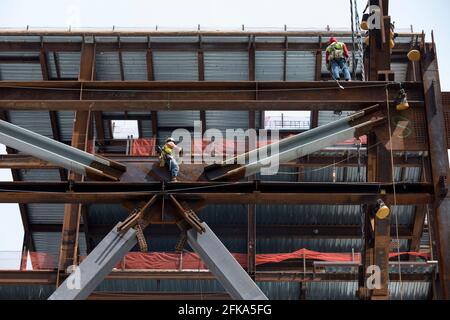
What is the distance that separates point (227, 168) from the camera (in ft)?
49.0

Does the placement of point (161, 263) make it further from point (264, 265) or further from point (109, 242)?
point (109, 242)

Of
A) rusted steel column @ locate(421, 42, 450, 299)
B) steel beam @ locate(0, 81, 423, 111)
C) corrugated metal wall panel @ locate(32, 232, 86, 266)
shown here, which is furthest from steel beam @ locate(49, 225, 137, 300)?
corrugated metal wall panel @ locate(32, 232, 86, 266)

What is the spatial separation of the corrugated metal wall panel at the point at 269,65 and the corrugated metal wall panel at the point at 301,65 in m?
0.34

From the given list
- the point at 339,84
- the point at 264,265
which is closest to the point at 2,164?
the point at 264,265

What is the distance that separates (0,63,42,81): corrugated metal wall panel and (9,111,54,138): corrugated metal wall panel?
1.58 metres

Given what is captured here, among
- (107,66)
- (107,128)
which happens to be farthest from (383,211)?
(107,128)

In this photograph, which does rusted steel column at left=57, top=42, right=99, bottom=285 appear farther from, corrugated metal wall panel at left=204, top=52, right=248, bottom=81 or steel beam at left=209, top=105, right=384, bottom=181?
steel beam at left=209, top=105, right=384, bottom=181

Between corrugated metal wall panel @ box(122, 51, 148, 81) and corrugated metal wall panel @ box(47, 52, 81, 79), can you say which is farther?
corrugated metal wall panel @ box(47, 52, 81, 79)

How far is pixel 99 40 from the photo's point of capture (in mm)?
27703

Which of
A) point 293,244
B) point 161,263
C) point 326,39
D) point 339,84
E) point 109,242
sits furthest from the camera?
point 293,244

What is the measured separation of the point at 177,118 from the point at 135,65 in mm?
2950

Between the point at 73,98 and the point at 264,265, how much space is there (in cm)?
1426

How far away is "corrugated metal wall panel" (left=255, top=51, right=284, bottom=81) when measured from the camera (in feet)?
92.6

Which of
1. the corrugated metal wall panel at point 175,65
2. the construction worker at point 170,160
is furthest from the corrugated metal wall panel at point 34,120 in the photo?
the construction worker at point 170,160
